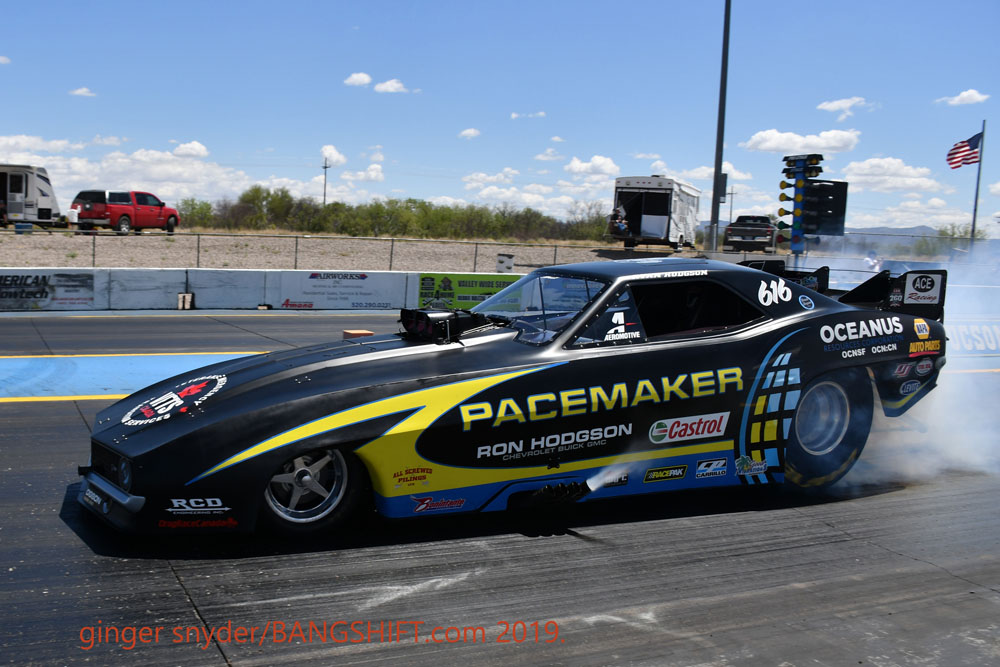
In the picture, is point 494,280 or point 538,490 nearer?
point 538,490

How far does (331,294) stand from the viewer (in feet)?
62.8

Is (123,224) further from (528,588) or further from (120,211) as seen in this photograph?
(528,588)

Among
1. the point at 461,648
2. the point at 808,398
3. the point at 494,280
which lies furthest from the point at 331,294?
the point at 461,648

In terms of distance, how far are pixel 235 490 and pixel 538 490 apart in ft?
5.25

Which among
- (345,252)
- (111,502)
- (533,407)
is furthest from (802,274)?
(345,252)

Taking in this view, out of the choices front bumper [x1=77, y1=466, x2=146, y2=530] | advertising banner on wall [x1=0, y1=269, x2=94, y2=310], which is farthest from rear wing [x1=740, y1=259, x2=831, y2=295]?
advertising banner on wall [x1=0, y1=269, x2=94, y2=310]

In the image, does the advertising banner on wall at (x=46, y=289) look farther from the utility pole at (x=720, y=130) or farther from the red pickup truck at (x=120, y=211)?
the red pickup truck at (x=120, y=211)

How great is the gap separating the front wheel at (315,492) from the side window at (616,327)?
1481mm

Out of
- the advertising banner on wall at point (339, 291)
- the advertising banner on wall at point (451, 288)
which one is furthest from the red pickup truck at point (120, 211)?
the advertising banner on wall at point (451, 288)

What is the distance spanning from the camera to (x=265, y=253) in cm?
3347

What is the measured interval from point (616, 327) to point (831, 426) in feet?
5.91

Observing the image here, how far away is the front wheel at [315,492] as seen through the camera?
421 centimetres

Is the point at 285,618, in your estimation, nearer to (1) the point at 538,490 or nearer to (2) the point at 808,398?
(1) the point at 538,490

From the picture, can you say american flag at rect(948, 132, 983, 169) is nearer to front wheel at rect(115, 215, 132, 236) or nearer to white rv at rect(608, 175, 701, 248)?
white rv at rect(608, 175, 701, 248)
